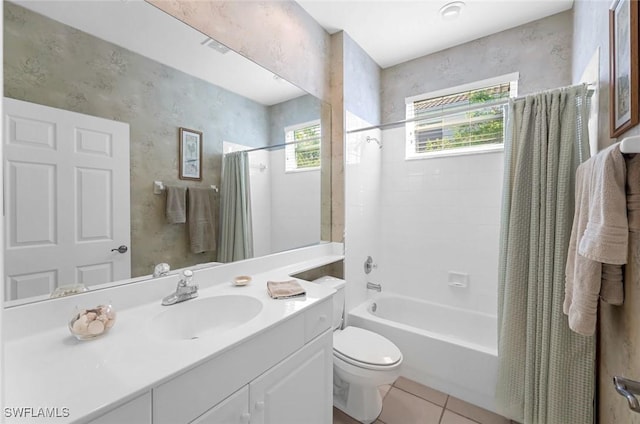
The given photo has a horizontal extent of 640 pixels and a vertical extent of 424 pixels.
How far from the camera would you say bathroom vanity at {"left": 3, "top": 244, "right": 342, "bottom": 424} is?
69 centimetres

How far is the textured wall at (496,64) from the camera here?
2059mm

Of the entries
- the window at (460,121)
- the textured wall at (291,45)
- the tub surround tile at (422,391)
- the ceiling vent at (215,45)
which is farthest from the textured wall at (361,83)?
the tub surround tile at (422,391)

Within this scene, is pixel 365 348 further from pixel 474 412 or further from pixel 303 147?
pixel 303 147

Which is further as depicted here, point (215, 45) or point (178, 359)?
point (215, 45)

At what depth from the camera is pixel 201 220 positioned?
1.44m

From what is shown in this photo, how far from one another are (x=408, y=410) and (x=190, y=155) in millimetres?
1966

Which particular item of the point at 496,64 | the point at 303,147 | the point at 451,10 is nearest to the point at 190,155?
the point at 303,147

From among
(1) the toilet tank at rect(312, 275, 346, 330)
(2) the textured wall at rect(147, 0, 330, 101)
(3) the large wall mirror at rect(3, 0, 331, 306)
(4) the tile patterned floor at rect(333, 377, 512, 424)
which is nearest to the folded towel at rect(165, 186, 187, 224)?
(3) the large wall mirror at rect(3, 0, 331, 306)

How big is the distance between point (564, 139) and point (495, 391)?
147 cm

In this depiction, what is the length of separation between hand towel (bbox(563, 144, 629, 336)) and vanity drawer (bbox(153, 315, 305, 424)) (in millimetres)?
1047

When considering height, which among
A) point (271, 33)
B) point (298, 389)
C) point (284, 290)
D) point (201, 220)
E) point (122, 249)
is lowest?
point (298, 389)

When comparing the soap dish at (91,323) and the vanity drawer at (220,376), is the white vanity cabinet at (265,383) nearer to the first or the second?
the vanity drawer at (220,376)

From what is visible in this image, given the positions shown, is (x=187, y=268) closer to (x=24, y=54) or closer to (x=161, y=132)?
(x=161, y=132)

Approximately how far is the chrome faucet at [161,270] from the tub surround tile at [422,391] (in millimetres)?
1715
